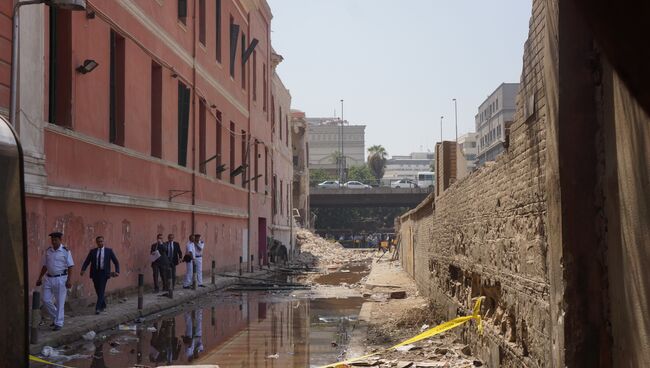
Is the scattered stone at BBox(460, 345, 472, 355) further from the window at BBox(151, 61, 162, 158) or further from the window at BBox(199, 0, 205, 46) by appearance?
the window at BBox(199, 0, 205, 46)

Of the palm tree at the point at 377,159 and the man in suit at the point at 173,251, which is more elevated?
the palm tree at the point at 377,159

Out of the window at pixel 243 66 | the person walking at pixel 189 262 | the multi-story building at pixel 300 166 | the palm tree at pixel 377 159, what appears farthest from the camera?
the palm tree at pixel 377 159

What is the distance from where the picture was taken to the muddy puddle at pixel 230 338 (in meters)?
10.7

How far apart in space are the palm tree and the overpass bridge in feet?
146

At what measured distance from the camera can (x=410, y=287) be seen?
2359 cm

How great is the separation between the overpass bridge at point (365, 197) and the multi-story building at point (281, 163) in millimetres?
22302

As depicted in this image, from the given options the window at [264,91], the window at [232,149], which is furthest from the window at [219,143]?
the window at [264,91]

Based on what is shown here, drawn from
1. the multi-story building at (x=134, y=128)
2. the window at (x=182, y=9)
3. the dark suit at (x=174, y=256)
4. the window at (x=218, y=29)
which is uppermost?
the window at (x=218, y=29)

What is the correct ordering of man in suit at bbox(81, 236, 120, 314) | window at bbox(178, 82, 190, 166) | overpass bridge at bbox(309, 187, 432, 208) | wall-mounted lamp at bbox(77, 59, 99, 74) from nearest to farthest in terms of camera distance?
1. man in suit at bbox(81, 236, 120, 314)
2. wall-mounted lamp at bbox(77, 59, 99, 74)
3. window at bbox(178, 82, 190, 166)
4. overpass bridge at bbox(309, 187, 432, 208)

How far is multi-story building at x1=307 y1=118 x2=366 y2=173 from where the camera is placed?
158 m

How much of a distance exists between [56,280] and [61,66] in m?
5.24

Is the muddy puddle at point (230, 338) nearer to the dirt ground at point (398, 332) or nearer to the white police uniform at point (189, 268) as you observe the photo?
the dirt ground at point (398, 332)

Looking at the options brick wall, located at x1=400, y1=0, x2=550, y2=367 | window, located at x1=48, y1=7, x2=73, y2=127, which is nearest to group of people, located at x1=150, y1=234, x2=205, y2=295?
window, located at x1=48, y1=7, x2=73, y2=127

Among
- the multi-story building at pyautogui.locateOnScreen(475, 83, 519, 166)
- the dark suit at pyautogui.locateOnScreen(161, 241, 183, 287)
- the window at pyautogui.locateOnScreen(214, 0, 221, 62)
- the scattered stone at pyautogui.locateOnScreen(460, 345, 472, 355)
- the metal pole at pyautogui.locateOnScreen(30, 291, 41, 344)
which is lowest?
the scattered stone at pyautogui.locateOnScreen(460, 345, 472, 355)
